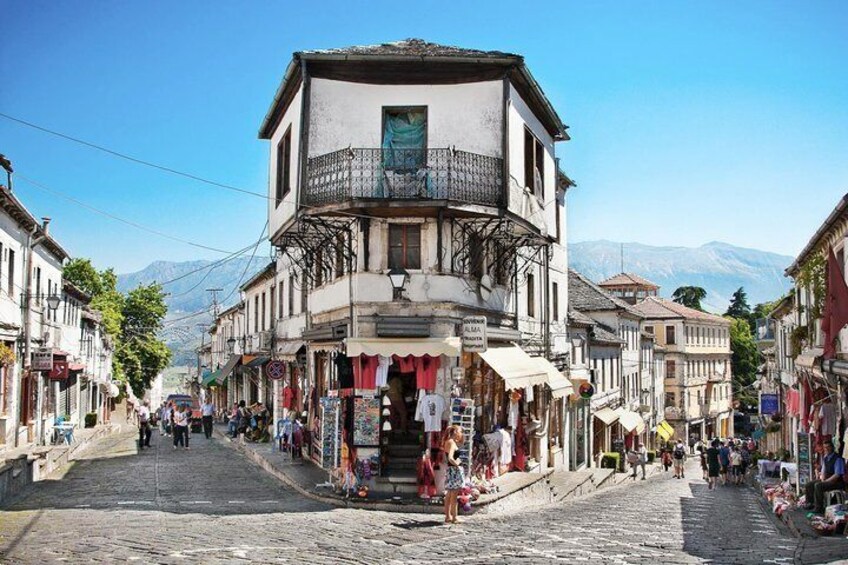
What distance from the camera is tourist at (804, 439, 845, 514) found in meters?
17.1

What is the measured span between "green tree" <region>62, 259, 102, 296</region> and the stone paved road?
41179 mm

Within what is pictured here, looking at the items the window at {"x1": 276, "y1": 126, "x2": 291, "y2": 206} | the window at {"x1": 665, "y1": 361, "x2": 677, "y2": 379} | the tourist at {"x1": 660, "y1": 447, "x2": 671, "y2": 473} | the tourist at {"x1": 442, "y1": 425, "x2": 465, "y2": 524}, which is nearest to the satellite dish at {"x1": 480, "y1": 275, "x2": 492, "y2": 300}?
the window at {"x1": 276, "y1": 126, "x2": 291, "y2": 206}

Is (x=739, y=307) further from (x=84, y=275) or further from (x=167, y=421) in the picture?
(x=167, y=421)

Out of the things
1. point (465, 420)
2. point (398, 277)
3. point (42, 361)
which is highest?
point (398, 277)

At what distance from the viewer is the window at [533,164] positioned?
23.0 m

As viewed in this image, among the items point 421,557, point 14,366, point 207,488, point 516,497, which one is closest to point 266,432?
point 14,366

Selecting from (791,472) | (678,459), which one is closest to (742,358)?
(678,459)

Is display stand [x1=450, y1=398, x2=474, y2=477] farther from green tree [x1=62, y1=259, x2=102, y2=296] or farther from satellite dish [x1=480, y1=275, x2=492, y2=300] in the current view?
green tree [x1=62, y1=259, x2=102, y2=296]

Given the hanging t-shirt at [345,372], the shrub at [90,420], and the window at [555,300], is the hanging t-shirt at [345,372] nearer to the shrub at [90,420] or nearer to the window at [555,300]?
the window at [555,300]

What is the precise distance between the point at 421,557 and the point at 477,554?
0.85 meters

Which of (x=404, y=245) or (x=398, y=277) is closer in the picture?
(x=398, y=277)

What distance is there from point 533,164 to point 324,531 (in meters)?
12.8

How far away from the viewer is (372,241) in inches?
782

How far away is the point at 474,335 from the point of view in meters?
19.2
